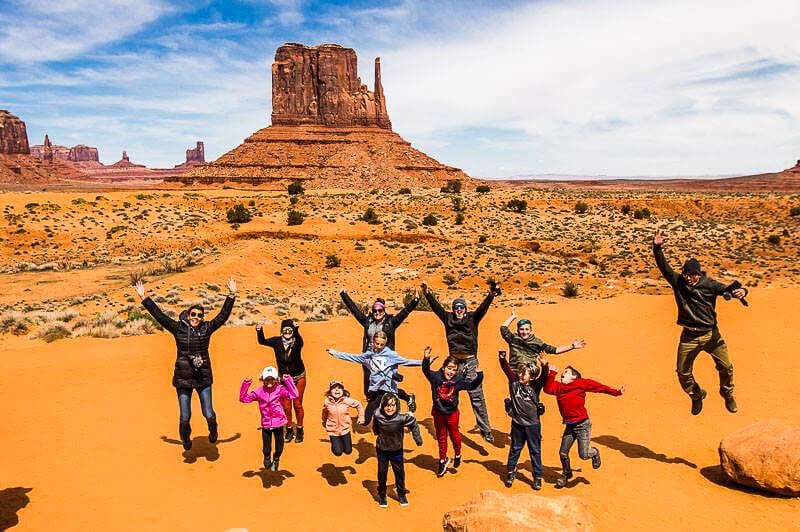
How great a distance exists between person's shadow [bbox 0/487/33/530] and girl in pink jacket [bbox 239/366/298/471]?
2.89m

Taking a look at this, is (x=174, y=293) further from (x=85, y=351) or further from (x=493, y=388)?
(x=493, y=388)

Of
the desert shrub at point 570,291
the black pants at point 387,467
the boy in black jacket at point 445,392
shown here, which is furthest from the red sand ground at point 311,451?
the desert shrub at point 570,291

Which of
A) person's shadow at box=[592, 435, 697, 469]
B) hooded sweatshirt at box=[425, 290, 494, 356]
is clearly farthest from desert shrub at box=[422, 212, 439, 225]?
hooded sweatshirt at box=[425, 290, 494, 356]

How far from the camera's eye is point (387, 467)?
6.57 m

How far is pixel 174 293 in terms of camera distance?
23.1 metres

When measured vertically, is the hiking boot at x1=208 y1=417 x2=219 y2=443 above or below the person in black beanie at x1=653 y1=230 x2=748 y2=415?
below

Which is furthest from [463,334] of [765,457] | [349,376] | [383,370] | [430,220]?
[430,220]

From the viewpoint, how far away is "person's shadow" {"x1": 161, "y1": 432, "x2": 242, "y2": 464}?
26.5ft

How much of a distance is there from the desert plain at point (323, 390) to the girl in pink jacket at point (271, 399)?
645 millimetres

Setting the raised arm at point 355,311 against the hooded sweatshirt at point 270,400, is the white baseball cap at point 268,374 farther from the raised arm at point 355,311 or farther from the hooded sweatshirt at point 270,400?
the raised arm at point 355,311

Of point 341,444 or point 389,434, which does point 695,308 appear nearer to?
point 389,434

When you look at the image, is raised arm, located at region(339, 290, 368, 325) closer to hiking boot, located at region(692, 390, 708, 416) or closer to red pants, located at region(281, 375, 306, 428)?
red pants, located at region(281, 375, 306, 428)

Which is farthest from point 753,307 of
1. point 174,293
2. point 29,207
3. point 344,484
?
point 29,207

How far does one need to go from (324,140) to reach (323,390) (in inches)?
4488
